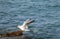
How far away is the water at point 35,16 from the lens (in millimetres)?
18125

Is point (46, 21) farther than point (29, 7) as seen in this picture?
No

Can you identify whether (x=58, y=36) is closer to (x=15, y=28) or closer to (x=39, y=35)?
(x=39, y=35)

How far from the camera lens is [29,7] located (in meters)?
23.9

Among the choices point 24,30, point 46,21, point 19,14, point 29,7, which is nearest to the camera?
point 24,30

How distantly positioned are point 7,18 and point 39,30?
3.37 metres

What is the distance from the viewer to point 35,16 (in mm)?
21359

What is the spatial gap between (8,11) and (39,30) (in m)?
4.99

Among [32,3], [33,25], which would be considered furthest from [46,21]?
[32,3]

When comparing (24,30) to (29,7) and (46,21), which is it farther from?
(29,7)

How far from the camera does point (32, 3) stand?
987 inches

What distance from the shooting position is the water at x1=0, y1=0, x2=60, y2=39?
18125mm

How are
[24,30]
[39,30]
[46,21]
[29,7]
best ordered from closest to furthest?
[24,30], [39,30], [46,21], [29,7]

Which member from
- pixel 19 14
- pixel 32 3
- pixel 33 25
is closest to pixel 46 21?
pixel 33 25

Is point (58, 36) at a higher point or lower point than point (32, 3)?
lower
